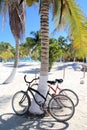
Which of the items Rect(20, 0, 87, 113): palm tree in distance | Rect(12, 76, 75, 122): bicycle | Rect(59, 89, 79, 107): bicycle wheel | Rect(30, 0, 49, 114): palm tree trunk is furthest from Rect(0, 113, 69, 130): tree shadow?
Rect(59, 89, 79, 107): bicycle wheel

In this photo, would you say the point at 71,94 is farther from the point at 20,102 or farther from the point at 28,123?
the point at 28,123

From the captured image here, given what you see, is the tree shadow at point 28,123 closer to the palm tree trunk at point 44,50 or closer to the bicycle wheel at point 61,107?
the bicycle wheel at point 61,107

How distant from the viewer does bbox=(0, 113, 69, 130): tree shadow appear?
7039mm

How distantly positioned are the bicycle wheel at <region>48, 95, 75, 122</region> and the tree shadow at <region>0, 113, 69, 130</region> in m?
0.20

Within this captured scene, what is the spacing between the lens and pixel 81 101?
1061 cm

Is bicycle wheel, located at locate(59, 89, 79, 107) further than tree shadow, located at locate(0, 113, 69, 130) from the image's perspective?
Yes

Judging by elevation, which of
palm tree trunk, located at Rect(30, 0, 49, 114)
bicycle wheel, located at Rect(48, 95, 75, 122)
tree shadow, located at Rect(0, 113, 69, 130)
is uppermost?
palm tree trunk, located at Rect(30, 0, 49, 114)

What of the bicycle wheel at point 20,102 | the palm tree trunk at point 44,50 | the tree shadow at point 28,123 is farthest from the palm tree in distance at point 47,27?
the tree shadow at point 28,123

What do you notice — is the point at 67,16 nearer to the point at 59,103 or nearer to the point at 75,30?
the point at 75,30

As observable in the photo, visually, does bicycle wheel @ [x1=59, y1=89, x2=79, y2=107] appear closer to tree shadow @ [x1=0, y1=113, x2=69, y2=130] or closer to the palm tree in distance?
the palm tree in distance

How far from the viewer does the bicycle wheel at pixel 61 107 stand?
7662mm

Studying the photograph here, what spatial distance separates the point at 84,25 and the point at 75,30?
323 mm

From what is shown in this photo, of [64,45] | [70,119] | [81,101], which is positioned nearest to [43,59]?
[70,119]

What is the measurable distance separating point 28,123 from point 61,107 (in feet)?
3.60
